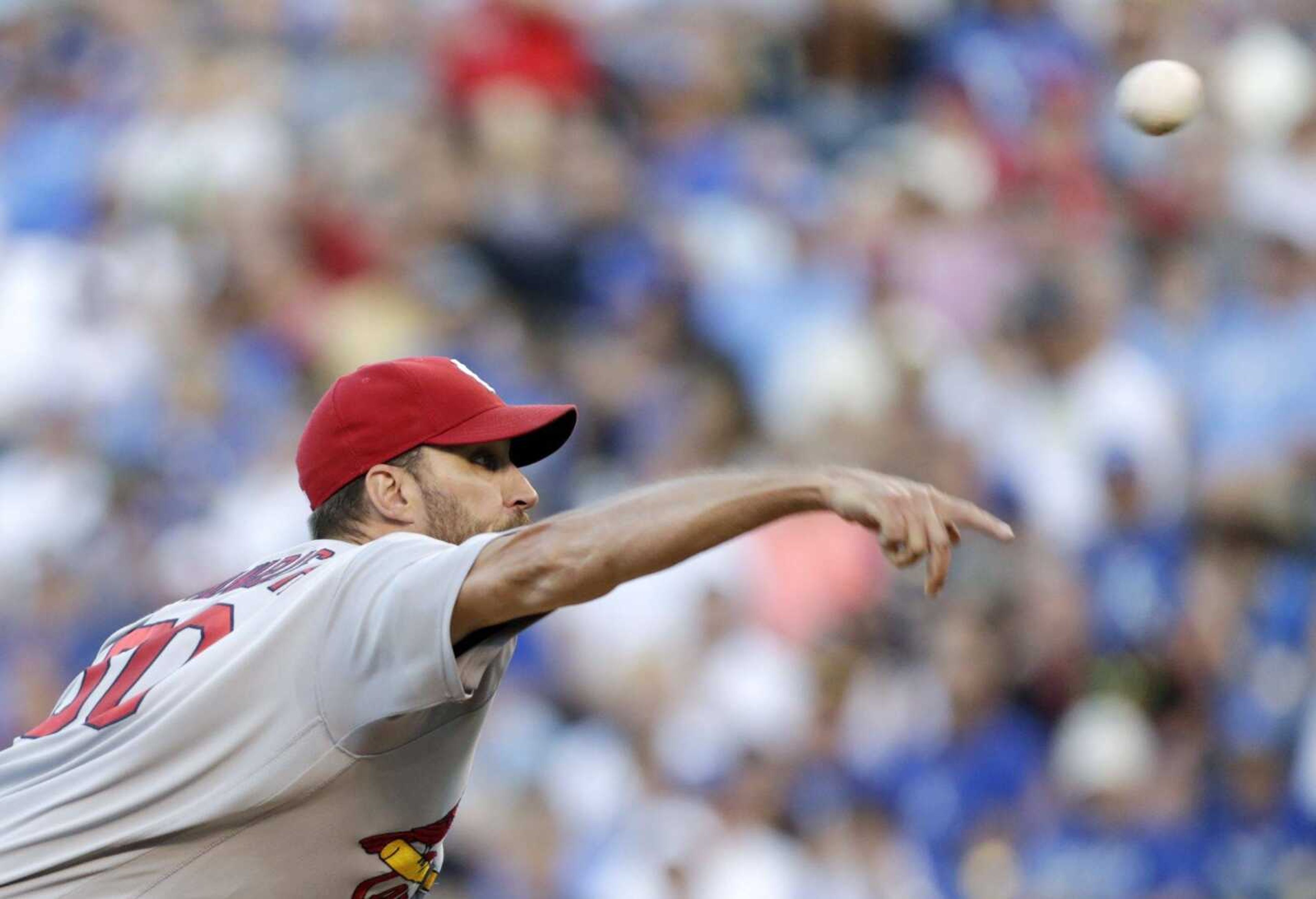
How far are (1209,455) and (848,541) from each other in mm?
1584

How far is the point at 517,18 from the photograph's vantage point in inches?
392

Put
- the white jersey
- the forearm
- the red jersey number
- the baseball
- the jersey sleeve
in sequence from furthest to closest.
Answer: the baseball, the red jersey number, the white jersey, the jersey sleeve, the forearm

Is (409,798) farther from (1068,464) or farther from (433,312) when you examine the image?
(433,312)

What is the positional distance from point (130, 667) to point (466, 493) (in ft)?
2.53

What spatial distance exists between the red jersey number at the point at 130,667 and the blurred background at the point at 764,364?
11.5 ft

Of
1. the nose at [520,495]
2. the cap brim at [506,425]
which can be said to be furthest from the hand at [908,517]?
the nose at [520,495]

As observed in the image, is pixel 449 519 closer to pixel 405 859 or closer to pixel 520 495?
pixel 520 495

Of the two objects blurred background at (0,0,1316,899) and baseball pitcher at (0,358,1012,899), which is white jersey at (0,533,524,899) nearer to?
baseball pitcher at (0,358,1012,899)

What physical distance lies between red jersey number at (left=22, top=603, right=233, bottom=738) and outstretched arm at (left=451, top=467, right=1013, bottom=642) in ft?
2.17

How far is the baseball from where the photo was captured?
17.7 feet

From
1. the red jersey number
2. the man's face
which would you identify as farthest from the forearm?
the man's face

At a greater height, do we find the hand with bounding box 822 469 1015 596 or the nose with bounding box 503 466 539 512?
the hand with bounding box 822 469 1015 596

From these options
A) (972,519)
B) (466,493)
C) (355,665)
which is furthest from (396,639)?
(972,519)

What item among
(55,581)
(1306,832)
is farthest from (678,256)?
(1306,832)
